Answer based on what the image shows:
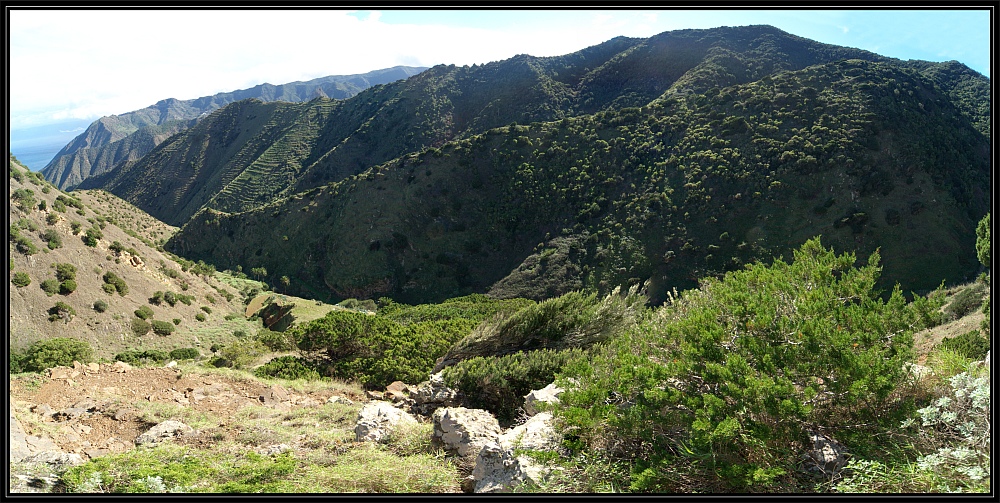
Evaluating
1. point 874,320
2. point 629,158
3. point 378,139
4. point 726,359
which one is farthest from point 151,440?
point 378,139

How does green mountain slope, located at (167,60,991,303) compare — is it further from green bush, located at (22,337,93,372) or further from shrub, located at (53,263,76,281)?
green bush, located at (22,337,93,372)

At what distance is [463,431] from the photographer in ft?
19.2

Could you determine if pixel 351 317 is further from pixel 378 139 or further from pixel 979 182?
pixel 378 139

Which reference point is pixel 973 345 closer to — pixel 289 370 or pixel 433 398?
pixel 433 398

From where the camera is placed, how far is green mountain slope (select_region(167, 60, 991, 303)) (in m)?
31.7

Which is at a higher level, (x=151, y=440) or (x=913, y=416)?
(x=913, y=416)

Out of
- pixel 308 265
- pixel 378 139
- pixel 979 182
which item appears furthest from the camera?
pixel 378 139

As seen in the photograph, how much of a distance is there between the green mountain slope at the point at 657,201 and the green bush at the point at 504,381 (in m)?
26.5

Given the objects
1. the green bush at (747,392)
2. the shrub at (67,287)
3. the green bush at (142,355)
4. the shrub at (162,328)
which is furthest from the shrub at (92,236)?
the green bush at (747,392)

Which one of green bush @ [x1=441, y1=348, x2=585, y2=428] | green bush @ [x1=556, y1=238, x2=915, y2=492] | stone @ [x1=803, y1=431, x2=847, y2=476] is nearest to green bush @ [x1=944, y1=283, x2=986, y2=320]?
green bush @ [x1=556, y1=238, x2=915, y2=492]

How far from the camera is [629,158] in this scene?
42.1 metres

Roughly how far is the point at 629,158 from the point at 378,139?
42690mm

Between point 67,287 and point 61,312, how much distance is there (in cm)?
173

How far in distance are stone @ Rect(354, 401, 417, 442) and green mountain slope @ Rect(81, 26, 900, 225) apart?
55599 mm
